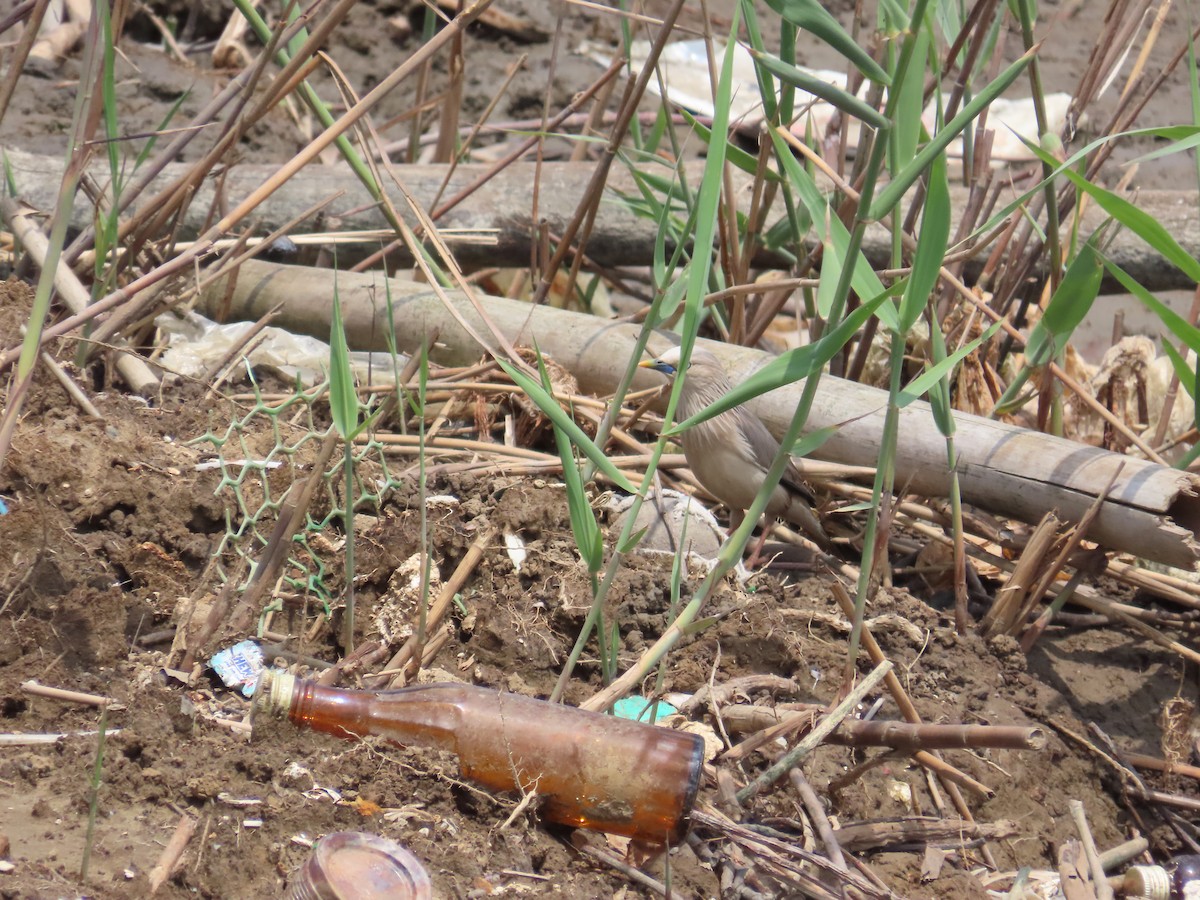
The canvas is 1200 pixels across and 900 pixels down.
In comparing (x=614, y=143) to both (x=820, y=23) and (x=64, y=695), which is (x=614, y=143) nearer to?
(x=820, y=23)

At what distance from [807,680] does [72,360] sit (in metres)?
2.26

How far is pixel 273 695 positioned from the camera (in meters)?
2.24

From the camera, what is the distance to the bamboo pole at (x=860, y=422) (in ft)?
11.0

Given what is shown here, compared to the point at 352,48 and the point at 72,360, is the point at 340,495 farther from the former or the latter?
the point at 352,48

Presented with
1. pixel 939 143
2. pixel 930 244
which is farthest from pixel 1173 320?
pixel 939 143

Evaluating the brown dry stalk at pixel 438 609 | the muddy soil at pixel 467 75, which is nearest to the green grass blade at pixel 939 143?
the brown dry stalk at pixel 438 609

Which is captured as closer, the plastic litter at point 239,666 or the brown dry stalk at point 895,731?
the brown dry stalk at point 895,731

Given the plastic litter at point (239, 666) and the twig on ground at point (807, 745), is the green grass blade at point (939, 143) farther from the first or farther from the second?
the plastic litter at point (239, 666)

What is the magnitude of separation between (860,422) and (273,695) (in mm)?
2239

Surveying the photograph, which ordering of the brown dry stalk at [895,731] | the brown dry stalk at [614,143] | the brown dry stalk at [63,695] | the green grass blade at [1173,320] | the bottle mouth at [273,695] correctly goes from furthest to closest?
A: the brown dry stalk at [614,143] < the green grass blade at [1173,320] < the brown dry stalk at [63,695] < the bottle mouth at [273,695] < the brown dry stalk at [895,731]

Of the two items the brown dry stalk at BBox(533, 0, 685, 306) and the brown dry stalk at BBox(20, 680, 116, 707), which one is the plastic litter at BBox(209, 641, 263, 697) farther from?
the brown dry stalk at BBox(533, 0, 685, 306)

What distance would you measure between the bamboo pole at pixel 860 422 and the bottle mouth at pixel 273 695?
4.59 ft

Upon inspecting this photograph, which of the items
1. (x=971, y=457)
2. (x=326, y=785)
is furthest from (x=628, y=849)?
(x=971, y=457)

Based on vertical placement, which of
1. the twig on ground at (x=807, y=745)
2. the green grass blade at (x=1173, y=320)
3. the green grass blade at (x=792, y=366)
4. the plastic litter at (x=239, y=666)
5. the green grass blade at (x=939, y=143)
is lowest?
the plastic litter at (x=239, y=666)
